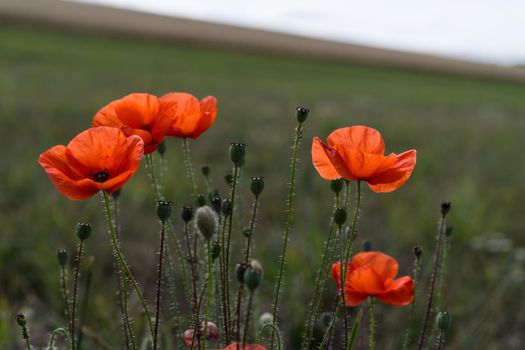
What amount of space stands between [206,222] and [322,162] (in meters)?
0.28

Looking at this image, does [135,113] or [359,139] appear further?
[135,113]

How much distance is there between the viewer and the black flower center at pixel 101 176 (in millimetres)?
1148

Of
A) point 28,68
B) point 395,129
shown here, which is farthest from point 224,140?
point 28,68

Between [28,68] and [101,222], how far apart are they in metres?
10.2

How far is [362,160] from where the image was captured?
3.82 feet

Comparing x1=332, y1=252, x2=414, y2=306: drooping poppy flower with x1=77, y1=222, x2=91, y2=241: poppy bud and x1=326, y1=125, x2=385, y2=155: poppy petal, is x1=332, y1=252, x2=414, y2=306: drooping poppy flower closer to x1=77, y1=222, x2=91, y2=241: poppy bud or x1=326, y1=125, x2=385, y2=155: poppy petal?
x1=326, y1=125, x2=385, y2=155: poppy petal

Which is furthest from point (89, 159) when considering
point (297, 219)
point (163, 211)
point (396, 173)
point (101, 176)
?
point (297, 219)

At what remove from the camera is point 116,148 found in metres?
1.15

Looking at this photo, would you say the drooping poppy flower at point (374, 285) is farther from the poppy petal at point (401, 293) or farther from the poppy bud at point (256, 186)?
the poppy bud at point (256, 186)

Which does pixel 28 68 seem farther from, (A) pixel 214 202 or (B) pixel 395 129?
(A) pixel 214 202

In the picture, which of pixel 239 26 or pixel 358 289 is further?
pixel 239 26

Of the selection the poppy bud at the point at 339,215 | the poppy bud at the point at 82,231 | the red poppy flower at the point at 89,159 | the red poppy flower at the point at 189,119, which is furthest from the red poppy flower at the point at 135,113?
the poppy bud at the point at 339,215

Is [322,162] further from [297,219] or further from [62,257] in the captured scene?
[297,219]

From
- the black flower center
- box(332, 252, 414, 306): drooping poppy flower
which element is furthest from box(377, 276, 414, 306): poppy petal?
the black flower center
